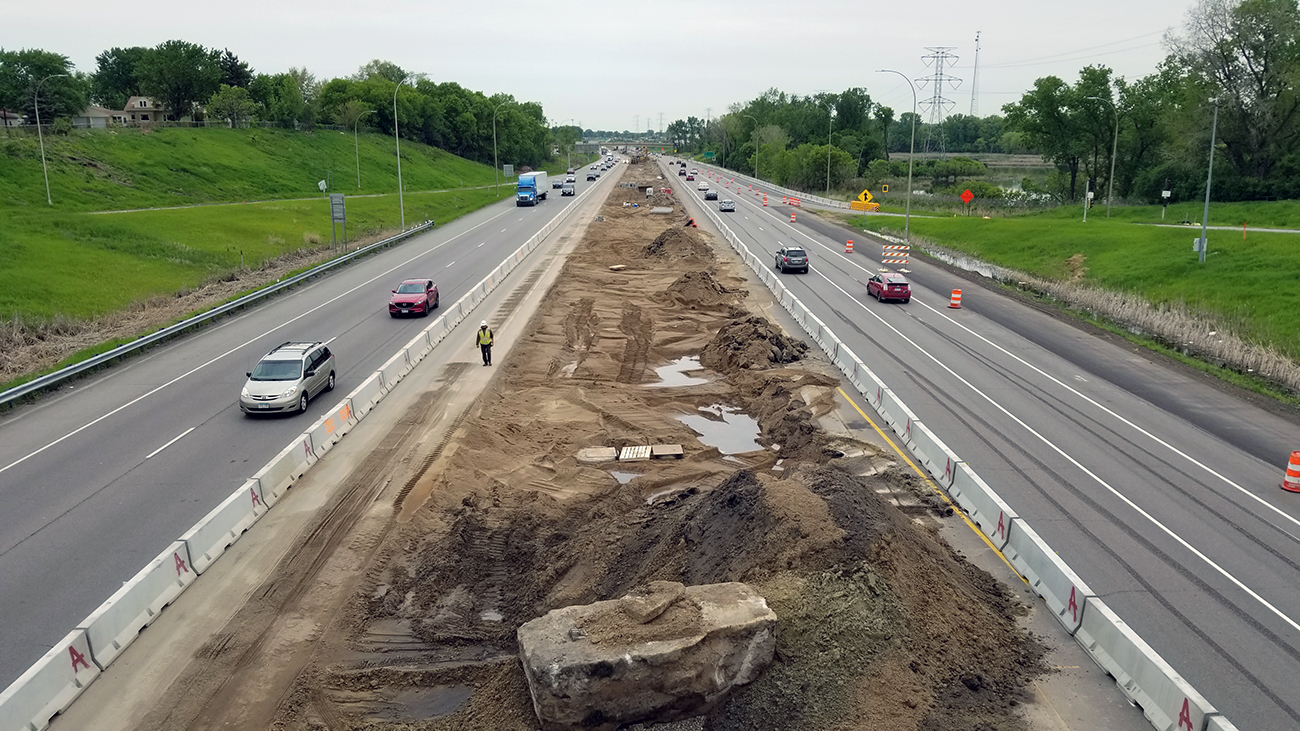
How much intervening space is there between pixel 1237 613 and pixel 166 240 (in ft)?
177

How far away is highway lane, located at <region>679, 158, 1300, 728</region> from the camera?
40.8 feet

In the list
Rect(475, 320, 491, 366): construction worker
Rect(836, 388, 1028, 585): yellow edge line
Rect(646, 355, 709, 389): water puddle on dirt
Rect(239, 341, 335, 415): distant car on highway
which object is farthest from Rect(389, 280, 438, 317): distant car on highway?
Rect(836, 388, 1028, 585): yellow edge line

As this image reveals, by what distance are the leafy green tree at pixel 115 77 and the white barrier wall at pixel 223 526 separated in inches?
5133

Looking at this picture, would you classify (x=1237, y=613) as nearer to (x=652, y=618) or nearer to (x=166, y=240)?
(x=652, y=618)

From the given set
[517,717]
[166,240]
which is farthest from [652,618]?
[166,240]

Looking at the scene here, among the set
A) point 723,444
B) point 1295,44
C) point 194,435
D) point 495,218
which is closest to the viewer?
point 194,435

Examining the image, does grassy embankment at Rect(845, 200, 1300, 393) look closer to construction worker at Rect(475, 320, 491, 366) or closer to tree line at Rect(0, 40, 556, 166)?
construction worker at Rect(475, 320, 491, 366)

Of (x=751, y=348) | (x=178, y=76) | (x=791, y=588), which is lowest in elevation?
(x=791, y=588)

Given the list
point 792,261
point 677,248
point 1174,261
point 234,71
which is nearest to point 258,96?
point 234,71

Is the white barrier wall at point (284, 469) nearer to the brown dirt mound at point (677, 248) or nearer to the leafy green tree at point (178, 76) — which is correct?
the brown dirt mound at point (677, 248)

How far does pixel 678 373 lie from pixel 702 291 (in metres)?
11.8

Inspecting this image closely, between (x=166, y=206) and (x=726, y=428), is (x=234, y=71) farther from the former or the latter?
(x=726, y=428)

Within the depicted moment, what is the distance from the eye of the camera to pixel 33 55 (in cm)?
7969

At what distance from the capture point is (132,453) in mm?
19641
